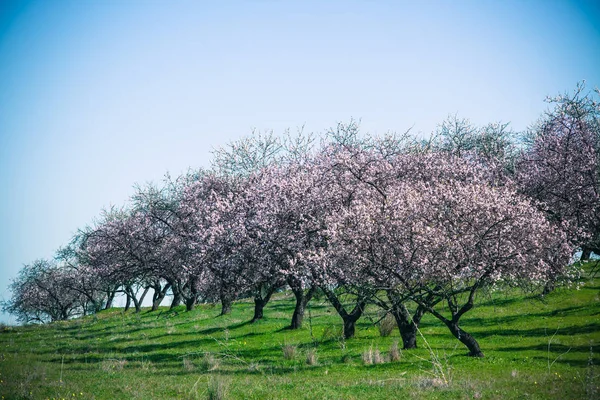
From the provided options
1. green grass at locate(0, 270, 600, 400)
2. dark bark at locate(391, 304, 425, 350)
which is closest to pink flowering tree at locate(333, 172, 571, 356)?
dark bark at locate(391, 304, 425, 350)

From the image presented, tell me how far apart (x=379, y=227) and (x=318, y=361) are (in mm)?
6938

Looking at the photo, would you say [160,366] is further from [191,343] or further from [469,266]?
[469,266]

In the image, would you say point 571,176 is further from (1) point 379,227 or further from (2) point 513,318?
(1) point 379,227

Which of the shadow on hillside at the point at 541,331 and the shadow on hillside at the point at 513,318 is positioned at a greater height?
the shadow on hillside at the point at 513,318

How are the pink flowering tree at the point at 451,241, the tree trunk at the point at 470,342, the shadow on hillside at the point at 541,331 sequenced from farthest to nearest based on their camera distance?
the shadow on hillside at the point at 541,331, the pink flowering tree at the point at 451,241, the tree trunk at the point at 470,342

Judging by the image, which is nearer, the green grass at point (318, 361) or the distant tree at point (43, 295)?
the green grass at point (318, 361)

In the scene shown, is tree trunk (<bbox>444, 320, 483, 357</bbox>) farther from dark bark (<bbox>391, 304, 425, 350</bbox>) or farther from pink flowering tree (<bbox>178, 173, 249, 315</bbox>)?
pink flowering tree (<bbox>178, 173, 249, 315</bbox>)

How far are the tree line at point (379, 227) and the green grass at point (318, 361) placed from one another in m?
2.04

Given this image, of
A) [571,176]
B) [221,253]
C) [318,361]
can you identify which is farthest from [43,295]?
[571,176]

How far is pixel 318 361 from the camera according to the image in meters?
21.7

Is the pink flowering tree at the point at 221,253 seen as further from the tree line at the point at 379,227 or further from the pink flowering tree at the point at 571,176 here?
the pink flowering tree at the point at 571,176

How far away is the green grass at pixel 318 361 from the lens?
1487 cm

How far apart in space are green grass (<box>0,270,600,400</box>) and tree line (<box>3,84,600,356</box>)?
2.04 meters

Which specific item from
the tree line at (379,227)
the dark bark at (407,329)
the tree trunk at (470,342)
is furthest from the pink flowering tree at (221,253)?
the tree trunk at (470,342)
